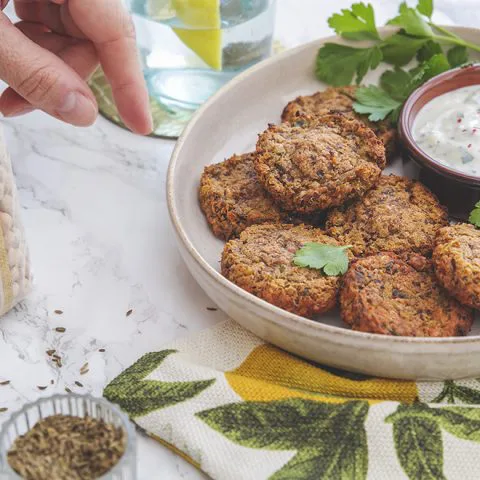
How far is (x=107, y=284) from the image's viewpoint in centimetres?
334

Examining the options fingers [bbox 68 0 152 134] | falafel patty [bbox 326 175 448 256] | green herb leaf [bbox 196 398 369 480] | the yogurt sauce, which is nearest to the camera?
green herb leaf [bbox 196 398 369 480]

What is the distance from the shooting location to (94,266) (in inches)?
135

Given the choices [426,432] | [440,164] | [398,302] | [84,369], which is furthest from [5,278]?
[440,164]

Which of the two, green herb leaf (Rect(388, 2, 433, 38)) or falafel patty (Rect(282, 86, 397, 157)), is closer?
falafel patty (Rect(282, 86, 397, 157))

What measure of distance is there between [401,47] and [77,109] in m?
1.83

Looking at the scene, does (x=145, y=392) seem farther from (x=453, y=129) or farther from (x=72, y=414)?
(x=453, y=129)

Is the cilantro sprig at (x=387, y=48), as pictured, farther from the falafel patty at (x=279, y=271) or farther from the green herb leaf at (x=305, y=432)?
the green herb leaf at (x=305, y=432)

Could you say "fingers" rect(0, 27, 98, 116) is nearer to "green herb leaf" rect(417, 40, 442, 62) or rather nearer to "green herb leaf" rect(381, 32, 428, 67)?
"green herb leaf" rect(381, 32, 428, 67)

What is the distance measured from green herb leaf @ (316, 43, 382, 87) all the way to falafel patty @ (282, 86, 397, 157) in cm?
15

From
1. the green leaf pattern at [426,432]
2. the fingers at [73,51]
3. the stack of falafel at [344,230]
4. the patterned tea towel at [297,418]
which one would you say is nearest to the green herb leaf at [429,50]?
the stack of falafel at [344,230]

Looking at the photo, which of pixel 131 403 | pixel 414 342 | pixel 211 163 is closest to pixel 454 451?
pixel 414 342

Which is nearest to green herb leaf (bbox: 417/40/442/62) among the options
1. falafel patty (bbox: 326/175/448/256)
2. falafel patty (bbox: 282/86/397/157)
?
falafel patty (bbox: 282/86/397/157)

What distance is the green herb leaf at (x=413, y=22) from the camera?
400 cm

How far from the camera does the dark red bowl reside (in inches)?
131
